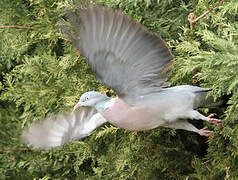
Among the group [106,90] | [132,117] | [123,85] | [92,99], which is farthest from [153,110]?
[106,90]

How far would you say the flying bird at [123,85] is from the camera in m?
1.86

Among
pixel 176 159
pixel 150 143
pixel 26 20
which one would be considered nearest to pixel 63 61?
pixel 26 20

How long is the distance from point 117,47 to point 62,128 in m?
0.70

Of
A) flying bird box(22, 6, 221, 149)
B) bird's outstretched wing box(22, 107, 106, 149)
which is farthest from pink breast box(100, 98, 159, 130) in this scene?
bird's outstretched wing box(22, 107, 106, 149)

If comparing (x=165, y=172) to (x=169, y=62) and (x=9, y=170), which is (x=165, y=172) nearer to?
(x=169, y=62)

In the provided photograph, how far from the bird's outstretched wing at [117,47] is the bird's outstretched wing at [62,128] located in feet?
1.33

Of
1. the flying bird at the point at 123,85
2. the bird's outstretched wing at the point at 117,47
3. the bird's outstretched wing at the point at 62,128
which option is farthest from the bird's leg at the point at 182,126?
the bird's outstretched wing at the point at 62,128

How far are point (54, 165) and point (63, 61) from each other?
780mm

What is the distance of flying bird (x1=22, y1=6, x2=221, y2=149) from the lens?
186 centimetres

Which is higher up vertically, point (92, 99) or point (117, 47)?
point (117, 47)

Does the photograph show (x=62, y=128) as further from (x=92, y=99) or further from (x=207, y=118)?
(x=207, y=118)

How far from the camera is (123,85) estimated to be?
198 centimetres

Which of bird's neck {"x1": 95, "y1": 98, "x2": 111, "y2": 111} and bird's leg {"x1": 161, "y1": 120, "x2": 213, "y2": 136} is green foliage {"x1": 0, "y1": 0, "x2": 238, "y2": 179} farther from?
bird's neck {"x1": 95, "y1": 98, "x2": 111, "y2": 111}

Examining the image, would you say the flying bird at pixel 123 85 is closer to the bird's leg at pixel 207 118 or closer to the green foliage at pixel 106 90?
the bird's leg at pixel 207 118
